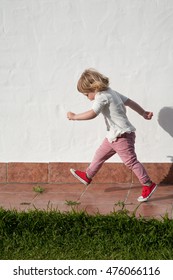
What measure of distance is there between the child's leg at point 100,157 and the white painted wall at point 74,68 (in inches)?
18.9

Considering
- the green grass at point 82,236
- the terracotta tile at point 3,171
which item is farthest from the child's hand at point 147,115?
the terracotta tile at point 3,171

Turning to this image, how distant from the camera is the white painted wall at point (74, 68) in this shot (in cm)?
716

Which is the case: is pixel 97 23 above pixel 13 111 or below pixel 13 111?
above

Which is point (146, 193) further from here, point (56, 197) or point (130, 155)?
point (56, 197)

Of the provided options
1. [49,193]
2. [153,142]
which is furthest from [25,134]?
[153,142]

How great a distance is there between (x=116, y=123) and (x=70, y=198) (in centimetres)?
86

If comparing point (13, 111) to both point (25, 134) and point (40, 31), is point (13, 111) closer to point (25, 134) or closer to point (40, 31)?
point (25, 134)

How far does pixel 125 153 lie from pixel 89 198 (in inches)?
22.5

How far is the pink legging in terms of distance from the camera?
6641 mm

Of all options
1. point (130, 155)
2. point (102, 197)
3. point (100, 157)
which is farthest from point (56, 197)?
point (130, 155)

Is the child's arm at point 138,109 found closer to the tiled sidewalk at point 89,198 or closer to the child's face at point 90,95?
the child's face at point 90,95

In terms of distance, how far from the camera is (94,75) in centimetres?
667

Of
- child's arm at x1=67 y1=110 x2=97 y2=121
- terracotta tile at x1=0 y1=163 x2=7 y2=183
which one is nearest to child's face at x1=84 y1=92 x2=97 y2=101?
child's arm at x1=67 y1=110 x2=97 y2=121

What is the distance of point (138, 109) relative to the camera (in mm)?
6906
